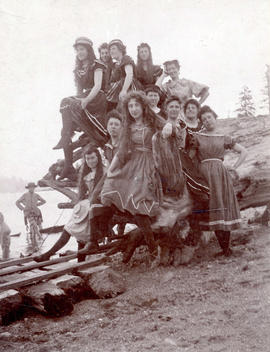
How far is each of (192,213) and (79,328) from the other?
7.18ft

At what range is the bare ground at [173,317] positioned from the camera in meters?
2.84

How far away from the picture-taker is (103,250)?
5.05m

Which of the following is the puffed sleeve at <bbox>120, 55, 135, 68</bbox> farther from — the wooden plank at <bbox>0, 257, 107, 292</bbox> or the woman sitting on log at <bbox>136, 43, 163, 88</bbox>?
the wooden plank at <bbox>0, 257, 107, 292</bbox>

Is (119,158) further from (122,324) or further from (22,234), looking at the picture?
(22,234)

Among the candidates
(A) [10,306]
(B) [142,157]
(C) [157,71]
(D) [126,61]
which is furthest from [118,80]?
(A) [10,306]

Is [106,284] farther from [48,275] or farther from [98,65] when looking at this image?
[98,65]

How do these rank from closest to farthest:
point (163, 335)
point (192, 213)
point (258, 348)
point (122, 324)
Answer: point (258, 348)
point (163, 335)
point (122, 324)
point (192, 213)

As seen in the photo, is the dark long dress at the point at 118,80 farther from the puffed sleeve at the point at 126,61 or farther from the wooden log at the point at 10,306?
the wooden log at the point at 10,306

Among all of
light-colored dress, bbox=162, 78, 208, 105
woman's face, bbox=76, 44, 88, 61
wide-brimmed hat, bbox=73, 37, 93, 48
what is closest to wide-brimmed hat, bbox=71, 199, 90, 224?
woman's face, bbox=76, 44, 88, 61

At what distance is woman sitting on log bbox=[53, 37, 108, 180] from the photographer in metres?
5.55

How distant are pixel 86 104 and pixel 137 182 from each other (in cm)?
189

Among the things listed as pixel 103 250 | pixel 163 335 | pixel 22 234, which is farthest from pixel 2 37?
pixel 22 234

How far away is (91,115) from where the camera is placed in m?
5.81

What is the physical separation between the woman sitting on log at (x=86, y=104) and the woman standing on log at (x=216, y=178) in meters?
1.66
